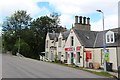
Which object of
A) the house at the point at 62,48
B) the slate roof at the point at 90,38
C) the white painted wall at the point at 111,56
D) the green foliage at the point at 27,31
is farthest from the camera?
the green foliage at the point at 27,31

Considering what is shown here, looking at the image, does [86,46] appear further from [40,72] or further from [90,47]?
[40,72]

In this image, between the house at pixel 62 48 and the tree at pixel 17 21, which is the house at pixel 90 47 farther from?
the tree at pixel 17 21

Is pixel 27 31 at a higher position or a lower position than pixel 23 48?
higher

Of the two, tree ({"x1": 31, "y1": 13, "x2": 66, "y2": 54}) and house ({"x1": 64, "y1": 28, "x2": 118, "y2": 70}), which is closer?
house ({"x1": 64, "y1": 28, "x2": 118, "y2": 70})

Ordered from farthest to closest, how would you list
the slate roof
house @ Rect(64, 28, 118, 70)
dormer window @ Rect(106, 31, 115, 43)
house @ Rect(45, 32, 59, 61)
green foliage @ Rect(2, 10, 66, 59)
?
green foliage @ Rect(2, 10, 66, 59), house @ Rect(45, 32, 59, 61), the slate roof, dormer window @ Rect(106, 31, 115, 43), house @ Rect(64, 28, 118, 70)

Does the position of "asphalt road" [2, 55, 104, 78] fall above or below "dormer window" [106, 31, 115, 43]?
below

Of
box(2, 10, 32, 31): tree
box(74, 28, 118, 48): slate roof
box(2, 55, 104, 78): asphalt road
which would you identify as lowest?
box(2, 55, 104, 78): asphalt road

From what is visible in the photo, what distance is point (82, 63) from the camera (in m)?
36.9

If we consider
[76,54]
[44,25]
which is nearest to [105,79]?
[76,54]

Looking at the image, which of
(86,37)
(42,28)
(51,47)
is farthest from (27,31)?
(86,37)

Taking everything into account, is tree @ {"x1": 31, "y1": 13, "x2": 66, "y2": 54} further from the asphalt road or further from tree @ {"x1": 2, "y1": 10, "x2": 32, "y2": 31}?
the asphalt road

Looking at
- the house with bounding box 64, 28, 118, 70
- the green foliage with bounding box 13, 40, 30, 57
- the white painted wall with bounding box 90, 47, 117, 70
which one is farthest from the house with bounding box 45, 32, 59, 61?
the green foliage with bounding box 13, 40, 30, 57

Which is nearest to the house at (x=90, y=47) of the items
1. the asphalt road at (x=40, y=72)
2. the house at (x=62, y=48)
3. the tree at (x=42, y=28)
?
the house at (x=62, y=48)

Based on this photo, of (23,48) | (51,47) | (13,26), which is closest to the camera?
(51,47)
